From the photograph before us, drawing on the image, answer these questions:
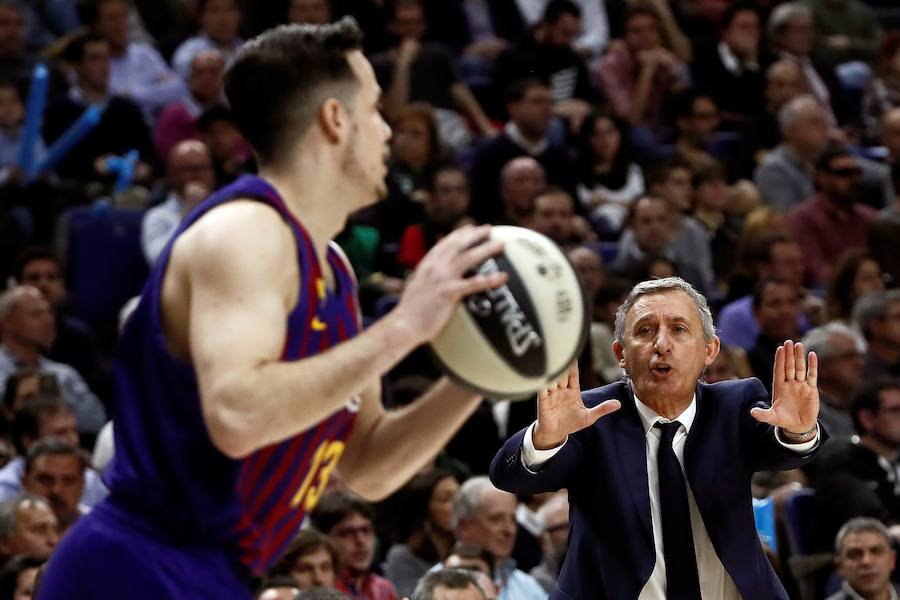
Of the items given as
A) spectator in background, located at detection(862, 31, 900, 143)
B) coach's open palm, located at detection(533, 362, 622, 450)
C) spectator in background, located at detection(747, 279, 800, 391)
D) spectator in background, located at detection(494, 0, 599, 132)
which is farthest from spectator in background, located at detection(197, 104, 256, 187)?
coach's open palm, located at detection(533, 362, 622, 450)

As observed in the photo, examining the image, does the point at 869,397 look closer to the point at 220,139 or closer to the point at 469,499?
the point at 469,499

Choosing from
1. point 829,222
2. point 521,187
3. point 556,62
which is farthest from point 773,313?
point 556,62

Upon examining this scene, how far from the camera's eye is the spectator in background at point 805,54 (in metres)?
13.4

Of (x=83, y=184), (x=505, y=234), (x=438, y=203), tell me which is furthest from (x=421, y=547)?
(x=505, y=234)

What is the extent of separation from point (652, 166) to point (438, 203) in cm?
179

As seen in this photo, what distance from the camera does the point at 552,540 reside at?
25.0 feet

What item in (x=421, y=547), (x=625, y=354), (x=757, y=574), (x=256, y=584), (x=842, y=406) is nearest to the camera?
(x=757, y=574)

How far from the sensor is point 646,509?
4285 mm

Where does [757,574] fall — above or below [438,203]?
above

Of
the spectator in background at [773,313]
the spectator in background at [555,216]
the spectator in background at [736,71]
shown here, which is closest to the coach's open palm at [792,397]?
the spectator in background at [773,313]

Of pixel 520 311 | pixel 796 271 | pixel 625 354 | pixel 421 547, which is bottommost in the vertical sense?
pixel 796 271

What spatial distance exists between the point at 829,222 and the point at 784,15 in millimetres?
2854

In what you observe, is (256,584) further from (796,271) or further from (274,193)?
(796,271)

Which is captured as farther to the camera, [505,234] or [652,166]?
[652,166]
